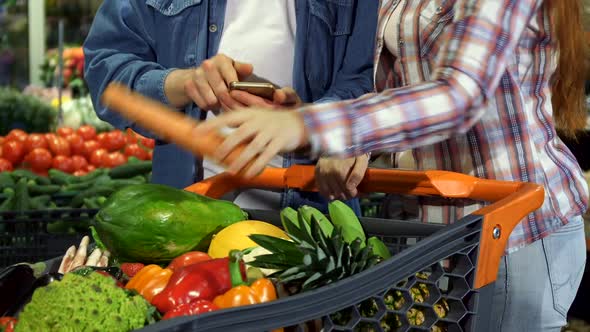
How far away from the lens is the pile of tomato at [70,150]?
187 inches

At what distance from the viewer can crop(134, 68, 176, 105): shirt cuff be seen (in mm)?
2014

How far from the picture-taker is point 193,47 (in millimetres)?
2209

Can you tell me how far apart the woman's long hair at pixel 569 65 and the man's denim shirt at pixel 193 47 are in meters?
0.53

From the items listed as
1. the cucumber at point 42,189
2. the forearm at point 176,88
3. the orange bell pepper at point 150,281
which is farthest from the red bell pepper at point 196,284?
the cucumber at point 42,189

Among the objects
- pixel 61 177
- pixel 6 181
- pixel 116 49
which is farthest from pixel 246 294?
pixel 61 177

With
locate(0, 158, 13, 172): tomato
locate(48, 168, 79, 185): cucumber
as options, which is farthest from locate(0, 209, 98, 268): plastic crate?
locate(0, 158, 13, 172): tomato

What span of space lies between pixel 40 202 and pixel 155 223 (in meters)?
2.18

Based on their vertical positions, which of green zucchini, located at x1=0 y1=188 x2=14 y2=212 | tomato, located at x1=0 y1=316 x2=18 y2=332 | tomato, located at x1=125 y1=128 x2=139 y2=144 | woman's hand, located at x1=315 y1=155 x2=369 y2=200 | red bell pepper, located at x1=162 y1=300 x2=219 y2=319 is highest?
woman's hand, located at x1=315 y1=155 x2=369 y2=200

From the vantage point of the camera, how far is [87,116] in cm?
617

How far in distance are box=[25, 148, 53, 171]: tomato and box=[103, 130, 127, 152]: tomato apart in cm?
42

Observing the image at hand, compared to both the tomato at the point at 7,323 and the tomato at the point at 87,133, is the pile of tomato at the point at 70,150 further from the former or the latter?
the tomato at the point at 7,323

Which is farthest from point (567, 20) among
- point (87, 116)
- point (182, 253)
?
point (87, 116)

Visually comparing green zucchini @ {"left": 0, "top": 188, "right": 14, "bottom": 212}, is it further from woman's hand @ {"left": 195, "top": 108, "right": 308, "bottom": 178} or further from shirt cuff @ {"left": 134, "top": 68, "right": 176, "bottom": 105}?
woman's hand @ {"left": 195, "top": 108, "right": 308, "bottom": 178}

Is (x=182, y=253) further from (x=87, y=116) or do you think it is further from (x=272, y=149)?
(x=87, y=116)
